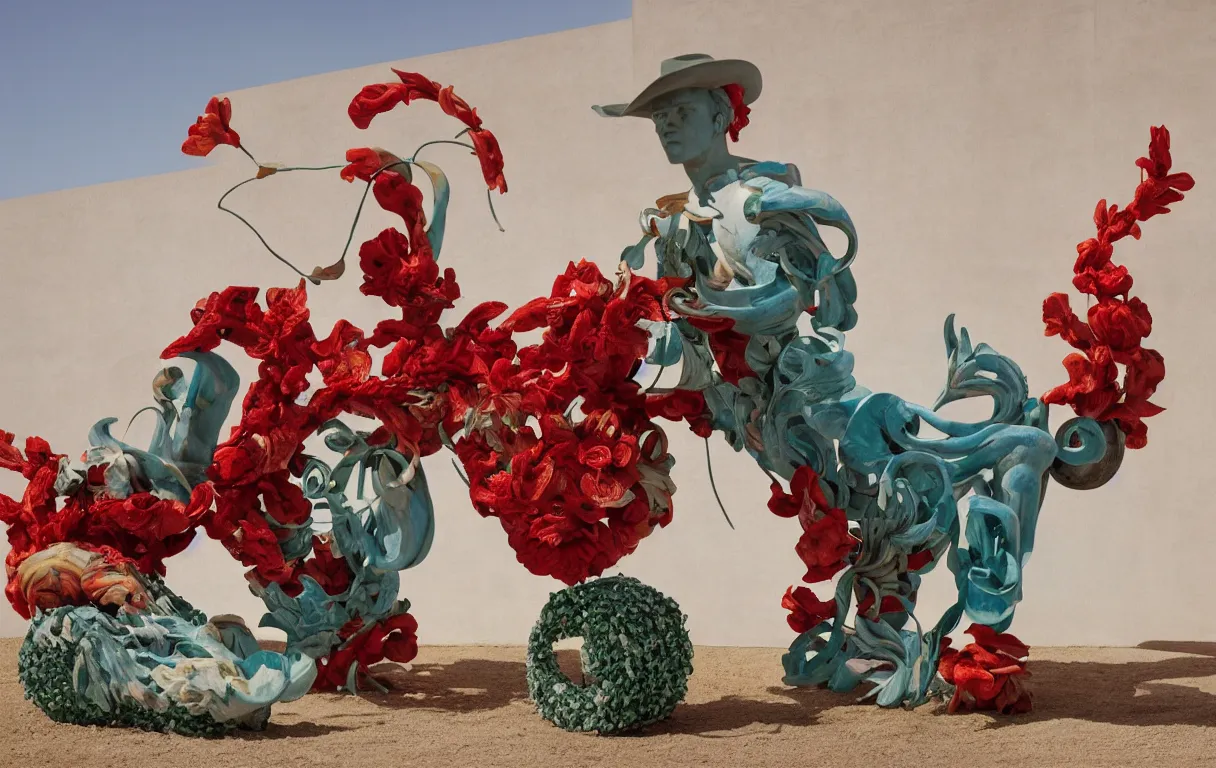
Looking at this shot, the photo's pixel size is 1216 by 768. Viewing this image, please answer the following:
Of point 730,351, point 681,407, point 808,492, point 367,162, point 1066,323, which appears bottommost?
point 808,492

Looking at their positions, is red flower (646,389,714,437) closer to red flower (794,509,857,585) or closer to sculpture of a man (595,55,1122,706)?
sculpture of a man (595,55,1122,706)

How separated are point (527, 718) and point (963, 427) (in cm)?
163

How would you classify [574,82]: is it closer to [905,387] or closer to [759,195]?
[905,387]

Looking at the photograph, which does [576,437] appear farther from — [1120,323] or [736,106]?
[1120,323]

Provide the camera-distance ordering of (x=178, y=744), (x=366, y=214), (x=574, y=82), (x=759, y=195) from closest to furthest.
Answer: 1. (x=178, y=744)
2. (x=759, y=195)
3. (x=574, y=82)
4. (x=366, y=214)

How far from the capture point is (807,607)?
456cm

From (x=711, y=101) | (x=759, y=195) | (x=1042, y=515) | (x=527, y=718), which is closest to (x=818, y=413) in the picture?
(x=759, y=195)

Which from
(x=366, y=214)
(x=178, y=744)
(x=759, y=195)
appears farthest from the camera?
(x=366, y=214)

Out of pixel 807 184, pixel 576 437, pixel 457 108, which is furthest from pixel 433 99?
pixel 807 184

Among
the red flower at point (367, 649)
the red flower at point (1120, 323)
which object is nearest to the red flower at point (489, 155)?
the red flower at point (367, 649)

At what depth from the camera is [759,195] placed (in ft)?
13.3

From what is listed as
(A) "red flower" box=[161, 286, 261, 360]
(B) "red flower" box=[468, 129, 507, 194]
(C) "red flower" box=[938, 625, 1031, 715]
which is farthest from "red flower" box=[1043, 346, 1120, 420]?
(A) "red flower" box=[161, 286, 261, 360]

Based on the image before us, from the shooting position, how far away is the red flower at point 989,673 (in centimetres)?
408

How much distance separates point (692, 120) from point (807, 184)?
92.6 inches
